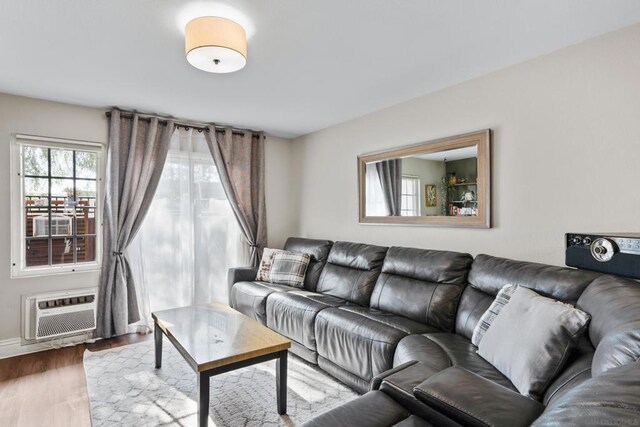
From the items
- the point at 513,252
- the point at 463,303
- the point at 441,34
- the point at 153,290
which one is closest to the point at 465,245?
the point at 513,252

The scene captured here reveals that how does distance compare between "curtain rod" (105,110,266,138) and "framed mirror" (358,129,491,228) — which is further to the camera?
"curtain rod" (105,110,266,138)

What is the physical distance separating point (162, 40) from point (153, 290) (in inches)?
104

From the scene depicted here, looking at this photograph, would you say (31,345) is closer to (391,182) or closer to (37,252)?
(37,252)

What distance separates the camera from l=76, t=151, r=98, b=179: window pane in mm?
3375

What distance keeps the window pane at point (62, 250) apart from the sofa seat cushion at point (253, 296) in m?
1.61

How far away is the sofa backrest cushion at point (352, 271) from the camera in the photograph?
3016mm

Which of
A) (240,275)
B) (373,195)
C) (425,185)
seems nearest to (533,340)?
(425,185)

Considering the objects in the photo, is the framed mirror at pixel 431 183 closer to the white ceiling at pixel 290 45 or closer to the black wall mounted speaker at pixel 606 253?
the white ceiling at pixel 290 45

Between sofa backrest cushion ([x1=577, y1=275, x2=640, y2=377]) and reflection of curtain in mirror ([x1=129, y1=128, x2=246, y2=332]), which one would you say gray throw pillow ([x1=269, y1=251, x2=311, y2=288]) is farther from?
sofa backrest cushion ([x1=577, y1=275, x2=640, y2=377])

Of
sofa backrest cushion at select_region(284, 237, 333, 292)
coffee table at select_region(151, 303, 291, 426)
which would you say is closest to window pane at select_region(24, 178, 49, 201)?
coffee table at select_region(151, 303, 291, 426)

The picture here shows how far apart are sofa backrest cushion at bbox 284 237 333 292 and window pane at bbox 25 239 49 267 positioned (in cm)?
245

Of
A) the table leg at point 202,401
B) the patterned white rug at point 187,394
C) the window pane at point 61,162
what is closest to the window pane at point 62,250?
the window pane at point 61,162

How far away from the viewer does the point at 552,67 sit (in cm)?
224

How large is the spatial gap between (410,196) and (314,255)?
1.24m
